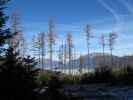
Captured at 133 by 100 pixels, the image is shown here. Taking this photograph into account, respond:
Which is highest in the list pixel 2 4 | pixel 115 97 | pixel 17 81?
pixel 2 4

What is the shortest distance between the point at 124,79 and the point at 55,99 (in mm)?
30528

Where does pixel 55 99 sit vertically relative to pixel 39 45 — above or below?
below

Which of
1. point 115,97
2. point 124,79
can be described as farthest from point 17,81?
point 124,79

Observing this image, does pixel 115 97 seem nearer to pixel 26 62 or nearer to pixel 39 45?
pixel 26 62

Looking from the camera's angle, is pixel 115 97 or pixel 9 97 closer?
pixel 9 97

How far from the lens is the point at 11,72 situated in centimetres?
992

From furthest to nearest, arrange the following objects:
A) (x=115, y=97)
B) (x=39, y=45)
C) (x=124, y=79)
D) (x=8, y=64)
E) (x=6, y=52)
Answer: (x=39, y=45)
(x=124, y=79)
(x=115, y=97)
(x=6, y=52)
(x=8, y=64)

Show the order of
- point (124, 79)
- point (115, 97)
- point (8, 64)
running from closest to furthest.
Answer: point (8, 64) < point (115, 97) < point (124, 79)

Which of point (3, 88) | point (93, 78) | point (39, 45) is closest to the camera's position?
point (3, 88)

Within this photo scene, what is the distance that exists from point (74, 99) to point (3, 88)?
122 inches

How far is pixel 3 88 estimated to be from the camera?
31.1 feet

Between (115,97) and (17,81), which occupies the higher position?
(17,81)

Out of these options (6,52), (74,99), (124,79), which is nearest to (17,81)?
(6,52)

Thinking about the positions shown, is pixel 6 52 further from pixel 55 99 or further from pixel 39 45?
pixel 39 45
